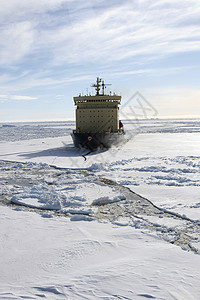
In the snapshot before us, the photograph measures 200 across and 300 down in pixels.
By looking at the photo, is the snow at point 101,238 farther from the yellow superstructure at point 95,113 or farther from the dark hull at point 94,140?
the yellow superstructure at point 95,113

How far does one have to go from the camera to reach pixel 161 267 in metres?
3.52

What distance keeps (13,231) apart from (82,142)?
13325mm

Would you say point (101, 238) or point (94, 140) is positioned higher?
point (94, 140)

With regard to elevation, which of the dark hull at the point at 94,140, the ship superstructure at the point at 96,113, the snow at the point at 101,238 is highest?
the ship superstructure at the point at 96,113

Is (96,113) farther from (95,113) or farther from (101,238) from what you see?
(101,238)

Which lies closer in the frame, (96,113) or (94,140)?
(94,140)

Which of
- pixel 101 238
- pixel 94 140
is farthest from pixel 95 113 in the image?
pixel 101 238

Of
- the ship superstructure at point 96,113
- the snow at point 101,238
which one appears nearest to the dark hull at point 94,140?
the ship superstructure at point 96,113

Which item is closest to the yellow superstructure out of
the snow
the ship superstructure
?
the ship superstructure

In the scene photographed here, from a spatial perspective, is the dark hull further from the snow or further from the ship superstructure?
the snow

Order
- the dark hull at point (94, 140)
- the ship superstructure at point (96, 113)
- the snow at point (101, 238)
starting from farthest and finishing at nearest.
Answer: the ship superstructure at point (96, 113), the dark hull at point (94, 140), the snow at point (101, 238)

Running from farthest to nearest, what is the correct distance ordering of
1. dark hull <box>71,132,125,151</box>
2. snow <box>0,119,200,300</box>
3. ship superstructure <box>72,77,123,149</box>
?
ship superstructure <box>72,77,123,149</box> < dark hull <box>71,132,125,151</box> < snow <box>0,119,200,300</box>

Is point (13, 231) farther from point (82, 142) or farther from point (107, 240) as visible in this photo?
point (82, 142)

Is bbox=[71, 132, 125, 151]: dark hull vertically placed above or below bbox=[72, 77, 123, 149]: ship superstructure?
below
